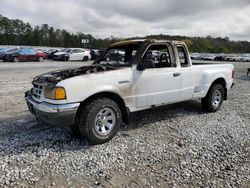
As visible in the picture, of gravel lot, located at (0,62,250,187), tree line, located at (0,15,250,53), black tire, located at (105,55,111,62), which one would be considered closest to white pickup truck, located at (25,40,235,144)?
black tire, located at (105,55,111,62)

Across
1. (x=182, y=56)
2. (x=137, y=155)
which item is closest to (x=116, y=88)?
(x=137, y=155)

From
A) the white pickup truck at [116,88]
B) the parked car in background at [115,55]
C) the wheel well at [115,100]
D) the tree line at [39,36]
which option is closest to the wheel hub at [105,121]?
the white pickup truck at [116,88]

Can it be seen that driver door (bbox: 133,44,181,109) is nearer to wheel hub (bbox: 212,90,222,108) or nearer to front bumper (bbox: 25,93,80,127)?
front bumper (bbox: 25,93,80,127)

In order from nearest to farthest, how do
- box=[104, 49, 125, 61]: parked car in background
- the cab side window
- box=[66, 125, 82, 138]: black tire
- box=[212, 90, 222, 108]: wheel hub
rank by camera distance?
box=[66, 125, 82, 138]: black tire
the cab side window
box=[104, 49, 125, 61]: parked car in background
box=[212, 90, 222, 108]: wheel hub

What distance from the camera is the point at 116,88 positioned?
13.9ft

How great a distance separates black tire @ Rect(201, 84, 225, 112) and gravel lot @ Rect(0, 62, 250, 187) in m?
0.50

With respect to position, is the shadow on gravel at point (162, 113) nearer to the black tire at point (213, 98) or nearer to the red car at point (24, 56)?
the black tire at point (213, 98)

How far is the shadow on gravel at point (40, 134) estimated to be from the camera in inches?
158

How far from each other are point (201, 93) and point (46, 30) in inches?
3339

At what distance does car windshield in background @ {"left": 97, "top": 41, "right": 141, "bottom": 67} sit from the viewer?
192 inches

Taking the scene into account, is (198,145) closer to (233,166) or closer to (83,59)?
(233,166)

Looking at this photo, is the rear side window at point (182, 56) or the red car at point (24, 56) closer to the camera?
the rear side window at point (182, 56)

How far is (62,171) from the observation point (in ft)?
10.9

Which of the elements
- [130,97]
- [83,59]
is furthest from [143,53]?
[83,59]
